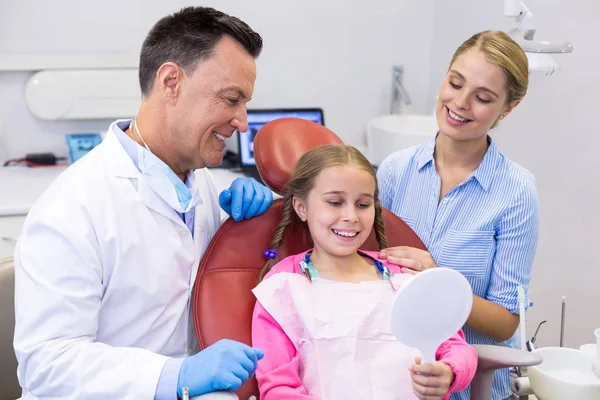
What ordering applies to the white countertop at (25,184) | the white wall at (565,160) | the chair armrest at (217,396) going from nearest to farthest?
1. the chair armrest at (217,396)
2. the white wall at (565,160)
3. the white countertop at (25,184)

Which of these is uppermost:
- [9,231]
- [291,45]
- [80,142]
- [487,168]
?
[291,45]

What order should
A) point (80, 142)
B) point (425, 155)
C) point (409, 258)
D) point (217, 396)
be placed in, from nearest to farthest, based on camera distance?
point (217, 396) < point (409, 258) < point (425, 155) < point (80, 142)

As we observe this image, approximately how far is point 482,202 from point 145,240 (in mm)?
796

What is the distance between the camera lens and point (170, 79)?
142 centimetres

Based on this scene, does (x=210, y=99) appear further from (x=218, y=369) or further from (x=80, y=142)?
(x=80, y=142)

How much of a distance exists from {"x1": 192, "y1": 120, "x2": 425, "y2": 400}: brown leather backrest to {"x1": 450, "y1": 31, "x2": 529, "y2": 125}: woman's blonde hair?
0.41 meters

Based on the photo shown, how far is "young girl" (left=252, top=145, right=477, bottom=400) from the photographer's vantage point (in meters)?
1.35

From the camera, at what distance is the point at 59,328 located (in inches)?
48.1

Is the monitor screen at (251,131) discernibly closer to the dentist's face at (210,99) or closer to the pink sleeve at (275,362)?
the dentist's face at (210,99)

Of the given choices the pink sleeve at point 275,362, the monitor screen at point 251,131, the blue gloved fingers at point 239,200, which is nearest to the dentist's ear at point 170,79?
the blue gloved fingers at point 239,200

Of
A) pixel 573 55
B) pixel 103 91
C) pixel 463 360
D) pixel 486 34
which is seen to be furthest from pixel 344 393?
pixel 103 91

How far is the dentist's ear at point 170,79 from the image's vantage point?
55.7 inches

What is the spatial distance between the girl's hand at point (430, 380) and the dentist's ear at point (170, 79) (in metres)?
0.74

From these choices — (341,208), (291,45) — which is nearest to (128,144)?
(341,208)
